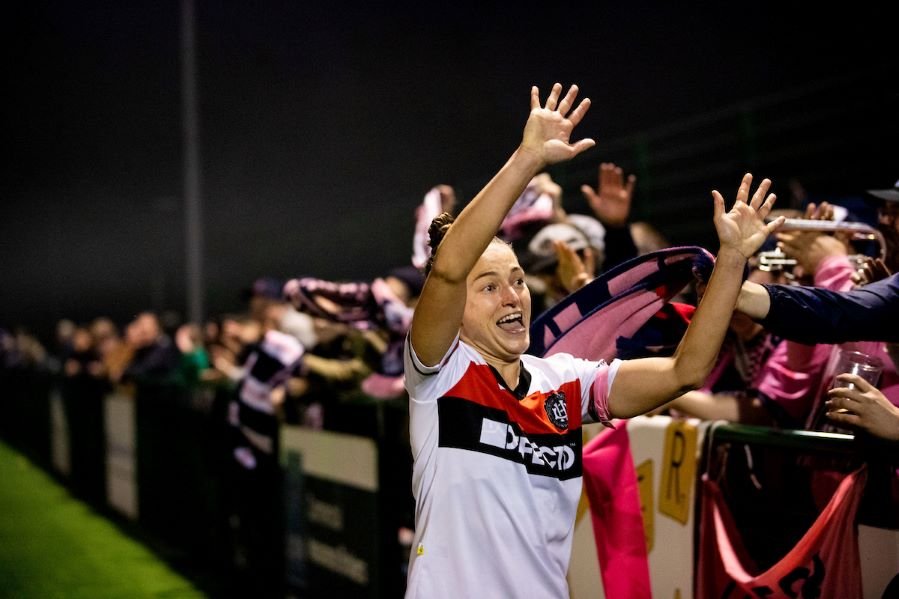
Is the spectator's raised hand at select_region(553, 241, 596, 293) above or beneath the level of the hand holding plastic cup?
above

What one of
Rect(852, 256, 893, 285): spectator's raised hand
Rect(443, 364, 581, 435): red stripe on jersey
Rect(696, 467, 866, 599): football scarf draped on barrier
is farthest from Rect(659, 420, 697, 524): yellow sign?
Rect(443, 364, 581, 435): red stripe on jersey

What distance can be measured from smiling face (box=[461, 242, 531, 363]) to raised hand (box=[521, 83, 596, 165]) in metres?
0.42

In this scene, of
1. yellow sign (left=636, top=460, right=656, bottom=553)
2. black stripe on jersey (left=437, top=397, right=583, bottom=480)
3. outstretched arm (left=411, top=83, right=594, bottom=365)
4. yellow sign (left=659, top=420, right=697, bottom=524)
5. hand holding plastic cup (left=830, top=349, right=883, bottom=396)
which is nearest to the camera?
outstretched arm (left=411, top=83, right=594, bottom=365)

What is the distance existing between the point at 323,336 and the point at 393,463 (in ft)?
6.04

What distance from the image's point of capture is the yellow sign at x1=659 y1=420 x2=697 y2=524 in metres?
3.87

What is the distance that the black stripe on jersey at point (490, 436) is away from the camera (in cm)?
283

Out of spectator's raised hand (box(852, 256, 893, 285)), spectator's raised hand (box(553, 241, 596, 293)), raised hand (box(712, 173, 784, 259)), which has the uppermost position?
raised hand (box(712, 173, 784, 259))

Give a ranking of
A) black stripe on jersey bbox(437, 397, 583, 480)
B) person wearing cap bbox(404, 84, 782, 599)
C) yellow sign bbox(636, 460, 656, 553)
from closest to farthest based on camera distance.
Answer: person wearing cap bbox(404, 84, 782, 599)
black stripe on jersey bbox(437, 397, 583, 480)
yellow sign bbox(636, 460, 656, 553)

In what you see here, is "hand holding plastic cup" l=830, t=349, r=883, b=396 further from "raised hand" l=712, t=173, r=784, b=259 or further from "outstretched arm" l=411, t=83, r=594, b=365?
"outstretched arm" l=411, t=83, r=594, b=365

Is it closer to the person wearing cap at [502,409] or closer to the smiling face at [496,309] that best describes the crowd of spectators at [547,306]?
the person wearing cap at [502,409]

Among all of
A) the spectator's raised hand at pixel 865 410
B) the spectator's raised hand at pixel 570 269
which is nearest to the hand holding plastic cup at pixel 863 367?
the spectator's raised hand at pixel 865 410

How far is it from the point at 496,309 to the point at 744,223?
0.72 meters

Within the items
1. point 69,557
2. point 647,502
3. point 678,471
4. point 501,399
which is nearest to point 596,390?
point 501,399

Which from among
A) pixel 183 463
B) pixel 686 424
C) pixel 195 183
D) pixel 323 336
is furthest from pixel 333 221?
pixel 686 424
